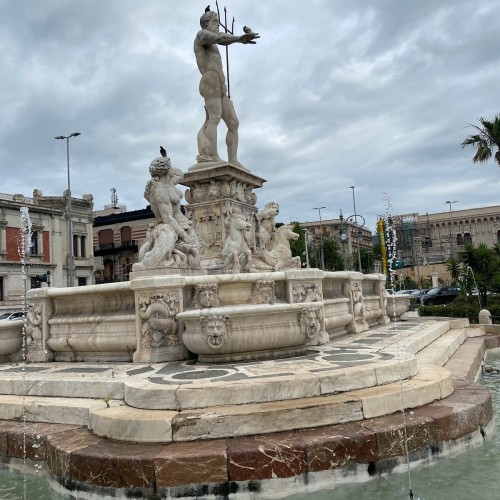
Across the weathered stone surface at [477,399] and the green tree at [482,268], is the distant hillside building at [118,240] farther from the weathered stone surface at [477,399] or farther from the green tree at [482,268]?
the weathered stone surface at [477,399]

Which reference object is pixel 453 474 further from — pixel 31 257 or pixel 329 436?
pixel 31 257

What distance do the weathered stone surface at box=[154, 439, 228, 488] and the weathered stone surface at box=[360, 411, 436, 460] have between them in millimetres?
1312

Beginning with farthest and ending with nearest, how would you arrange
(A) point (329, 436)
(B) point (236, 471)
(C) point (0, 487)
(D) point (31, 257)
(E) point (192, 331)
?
1. (D) point (31, 257)
2. (E) point (192, 331)
3. (C) point (0, 487)
4. (A) point (329, 436)
5. (B) point (236, 471)

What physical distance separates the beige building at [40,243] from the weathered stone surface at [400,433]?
3438 cm

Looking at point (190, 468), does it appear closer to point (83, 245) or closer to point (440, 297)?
point (440, 297)

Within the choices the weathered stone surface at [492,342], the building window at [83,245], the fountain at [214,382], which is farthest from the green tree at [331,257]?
the fountain at [214,382]

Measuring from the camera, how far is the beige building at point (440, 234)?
69.7m

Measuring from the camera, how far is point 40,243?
1599 inches

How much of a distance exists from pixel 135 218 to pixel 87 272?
9.43m

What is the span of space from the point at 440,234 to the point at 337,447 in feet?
253

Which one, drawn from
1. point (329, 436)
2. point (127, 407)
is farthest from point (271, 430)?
point (127, 407)

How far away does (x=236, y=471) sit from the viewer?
3744mm

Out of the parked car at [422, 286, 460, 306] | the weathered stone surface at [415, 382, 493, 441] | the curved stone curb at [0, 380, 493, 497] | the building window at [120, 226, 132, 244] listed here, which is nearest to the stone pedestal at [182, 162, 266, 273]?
the weathered stone surface at [415, 382, 493, 441]

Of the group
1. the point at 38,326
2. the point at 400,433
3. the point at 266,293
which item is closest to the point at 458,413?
the point at 400,433
